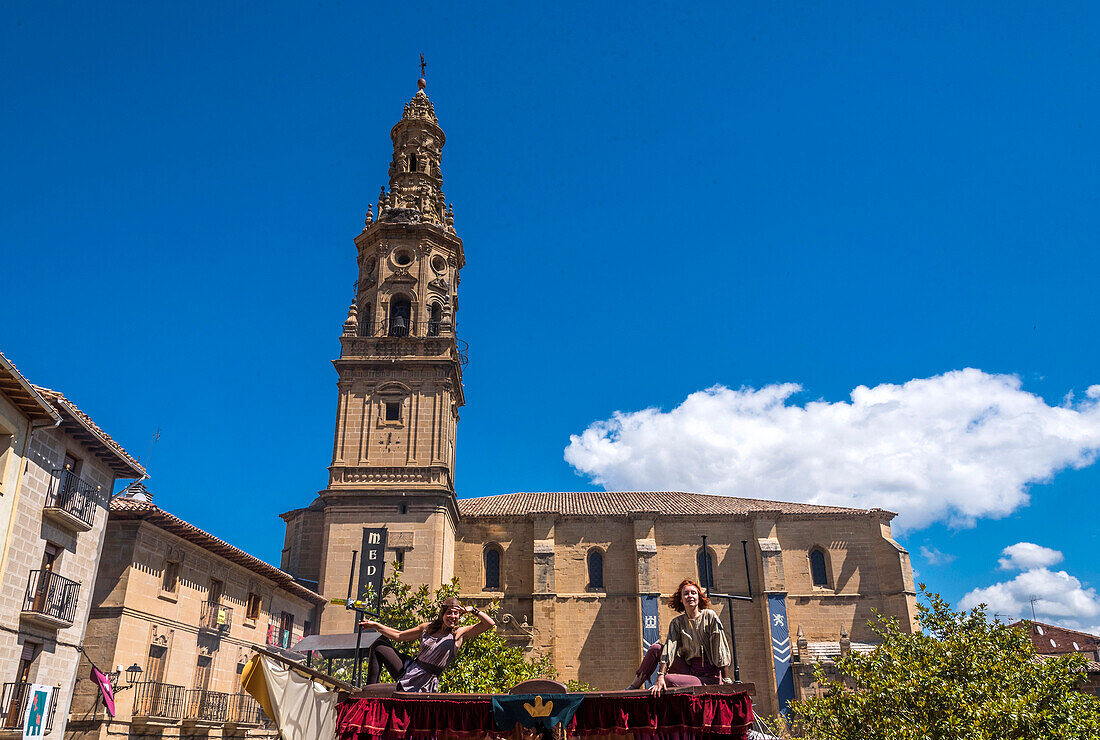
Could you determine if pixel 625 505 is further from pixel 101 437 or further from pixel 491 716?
pixel 491 716

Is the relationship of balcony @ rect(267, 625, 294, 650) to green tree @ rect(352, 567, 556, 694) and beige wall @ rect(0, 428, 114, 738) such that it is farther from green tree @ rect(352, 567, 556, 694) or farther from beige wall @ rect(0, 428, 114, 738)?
beige wall @ rect(0, 428, 114, 738)

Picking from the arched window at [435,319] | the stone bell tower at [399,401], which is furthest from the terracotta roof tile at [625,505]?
the arched window at [435,319]

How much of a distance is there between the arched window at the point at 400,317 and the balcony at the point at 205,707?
17304 millimetres

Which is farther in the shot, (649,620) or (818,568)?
(818,568)

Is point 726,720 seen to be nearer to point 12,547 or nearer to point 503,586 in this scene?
point 12,547

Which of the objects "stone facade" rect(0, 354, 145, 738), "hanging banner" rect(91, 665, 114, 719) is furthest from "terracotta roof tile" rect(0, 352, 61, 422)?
"hanging banner" rect(91, 665, 114, 719)

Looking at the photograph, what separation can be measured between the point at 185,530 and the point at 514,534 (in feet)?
62.3

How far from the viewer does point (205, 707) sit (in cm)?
2350

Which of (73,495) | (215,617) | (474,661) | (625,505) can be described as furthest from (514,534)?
(73,495)

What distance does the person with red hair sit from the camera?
21.4 ft

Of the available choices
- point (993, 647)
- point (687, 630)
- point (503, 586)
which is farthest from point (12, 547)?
point (503, 586)

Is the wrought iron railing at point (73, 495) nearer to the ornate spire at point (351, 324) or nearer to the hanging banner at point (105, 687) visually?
the hanging banner at point (105, 687)

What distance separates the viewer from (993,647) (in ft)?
56.5

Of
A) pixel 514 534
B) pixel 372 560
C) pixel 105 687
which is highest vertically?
pixel 514 534
